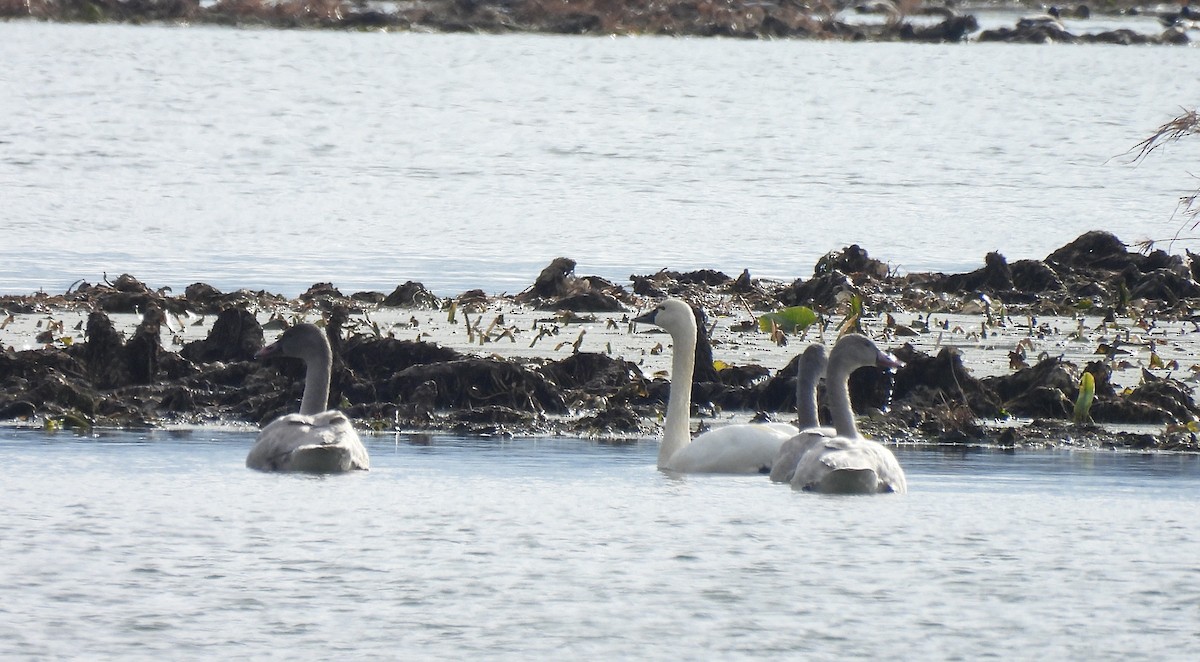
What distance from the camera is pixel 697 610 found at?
8.30 metres

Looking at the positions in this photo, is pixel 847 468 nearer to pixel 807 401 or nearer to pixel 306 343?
pixel 807 401

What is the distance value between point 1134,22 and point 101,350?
3143 inches

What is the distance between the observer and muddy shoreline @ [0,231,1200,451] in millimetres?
12602

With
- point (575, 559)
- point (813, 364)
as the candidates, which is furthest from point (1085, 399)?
point (575, 559)

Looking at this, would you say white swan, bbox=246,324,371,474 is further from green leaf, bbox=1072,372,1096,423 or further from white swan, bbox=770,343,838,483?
green leaf, bbox=1072,372,1096,423

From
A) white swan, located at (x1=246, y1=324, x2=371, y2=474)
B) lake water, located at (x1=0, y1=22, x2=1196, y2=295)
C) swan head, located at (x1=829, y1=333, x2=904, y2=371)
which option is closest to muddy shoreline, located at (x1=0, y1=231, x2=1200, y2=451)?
swan head, located at (x1=829, y1=333, x2=904, y2=371)

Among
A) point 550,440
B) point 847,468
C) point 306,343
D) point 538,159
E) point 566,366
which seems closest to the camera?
point 847,468

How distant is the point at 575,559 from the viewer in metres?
9.09

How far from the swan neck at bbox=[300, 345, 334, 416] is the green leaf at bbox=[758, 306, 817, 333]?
431 centimetres

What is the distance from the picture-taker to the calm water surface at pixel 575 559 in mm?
7855

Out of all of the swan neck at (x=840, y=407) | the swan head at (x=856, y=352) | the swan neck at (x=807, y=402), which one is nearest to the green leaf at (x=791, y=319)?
the swan neck at (x=807, y=402)

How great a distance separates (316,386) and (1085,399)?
4.33 m

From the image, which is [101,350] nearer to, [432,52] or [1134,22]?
[432,52]

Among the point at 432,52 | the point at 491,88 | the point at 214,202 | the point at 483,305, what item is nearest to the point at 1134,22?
the point at 432,52
